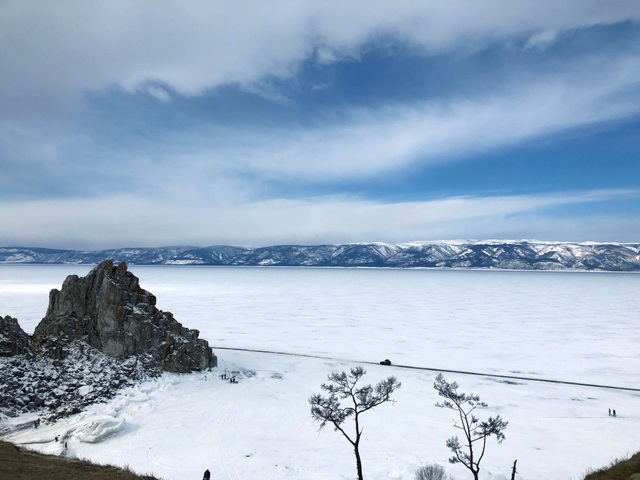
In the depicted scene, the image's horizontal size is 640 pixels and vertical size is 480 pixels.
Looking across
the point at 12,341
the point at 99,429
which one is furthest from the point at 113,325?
the point at 99,429

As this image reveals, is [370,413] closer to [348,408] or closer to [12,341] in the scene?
[348,408]

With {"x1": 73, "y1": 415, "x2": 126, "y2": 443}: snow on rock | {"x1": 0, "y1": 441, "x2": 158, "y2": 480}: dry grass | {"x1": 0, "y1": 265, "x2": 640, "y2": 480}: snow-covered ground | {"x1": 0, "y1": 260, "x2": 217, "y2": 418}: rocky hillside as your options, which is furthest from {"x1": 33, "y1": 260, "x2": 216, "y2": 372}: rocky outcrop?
{"x1": 0, "y1": 441, "x2": 158, "y2": 480}: dry grass

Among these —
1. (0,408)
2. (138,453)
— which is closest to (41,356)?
(0,408)

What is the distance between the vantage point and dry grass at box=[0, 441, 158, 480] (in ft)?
75.5

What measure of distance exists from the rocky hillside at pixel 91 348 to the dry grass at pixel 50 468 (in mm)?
10316

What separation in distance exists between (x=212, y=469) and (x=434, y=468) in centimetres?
1498

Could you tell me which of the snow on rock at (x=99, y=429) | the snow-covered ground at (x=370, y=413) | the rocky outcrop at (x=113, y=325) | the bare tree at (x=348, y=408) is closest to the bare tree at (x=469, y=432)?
the snow-covered ground at (x=370, y=413)

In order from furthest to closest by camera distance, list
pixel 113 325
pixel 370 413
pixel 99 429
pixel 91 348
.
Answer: pixel 113 325, pixel 91 348, pixel 370 413, pixel 99 429

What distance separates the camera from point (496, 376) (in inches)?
2047

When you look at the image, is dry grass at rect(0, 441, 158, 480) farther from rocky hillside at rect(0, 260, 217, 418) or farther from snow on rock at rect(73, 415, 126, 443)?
rocky hillside at rect(0, 260, 217, 418)

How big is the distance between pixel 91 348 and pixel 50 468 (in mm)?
22927

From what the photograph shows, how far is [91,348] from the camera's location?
45.4 meters

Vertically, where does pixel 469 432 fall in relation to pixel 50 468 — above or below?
above

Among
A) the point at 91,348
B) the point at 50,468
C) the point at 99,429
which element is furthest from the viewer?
the point at 91,348
